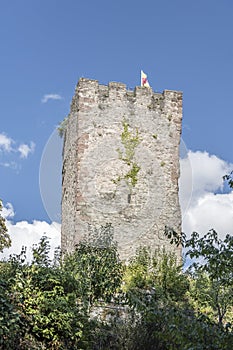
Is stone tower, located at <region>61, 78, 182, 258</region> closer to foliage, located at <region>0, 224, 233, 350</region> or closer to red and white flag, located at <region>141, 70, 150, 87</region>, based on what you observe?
red and white flag, located at <region>141, 70, 150, 87</region>

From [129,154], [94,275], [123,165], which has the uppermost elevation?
[129,154]

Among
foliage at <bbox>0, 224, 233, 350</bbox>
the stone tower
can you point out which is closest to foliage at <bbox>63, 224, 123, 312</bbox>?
foliage at <bbox>0, 224, 233, 350</bbox>

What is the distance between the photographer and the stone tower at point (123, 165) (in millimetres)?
13219

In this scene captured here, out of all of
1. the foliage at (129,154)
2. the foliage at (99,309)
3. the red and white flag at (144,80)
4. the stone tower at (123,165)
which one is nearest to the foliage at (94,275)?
the foliage at (99,309)

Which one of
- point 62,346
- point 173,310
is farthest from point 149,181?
point 173,310

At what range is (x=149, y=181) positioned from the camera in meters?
13.7

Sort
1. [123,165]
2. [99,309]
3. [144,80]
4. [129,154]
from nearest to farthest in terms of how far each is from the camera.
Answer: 1. [99,309]
2. [123,165]
3. [129,154]
4. [144,80]

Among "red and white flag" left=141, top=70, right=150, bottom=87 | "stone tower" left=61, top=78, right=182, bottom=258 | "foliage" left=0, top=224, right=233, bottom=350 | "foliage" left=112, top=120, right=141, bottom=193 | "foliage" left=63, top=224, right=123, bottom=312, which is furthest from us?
"red and white flag" left=141, top=70, right=150, bottom=87

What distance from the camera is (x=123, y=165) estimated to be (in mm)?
13664

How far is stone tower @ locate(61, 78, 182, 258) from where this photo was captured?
13.2 meters

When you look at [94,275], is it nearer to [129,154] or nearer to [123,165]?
[123,165]

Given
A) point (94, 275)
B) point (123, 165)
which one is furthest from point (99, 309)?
point (123, 165)

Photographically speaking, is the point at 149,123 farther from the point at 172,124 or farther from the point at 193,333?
the point at 193,333

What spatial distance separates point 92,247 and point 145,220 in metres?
1.87
